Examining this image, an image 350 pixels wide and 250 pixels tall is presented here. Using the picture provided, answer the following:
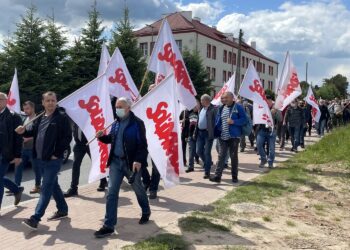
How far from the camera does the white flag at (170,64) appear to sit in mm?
9187

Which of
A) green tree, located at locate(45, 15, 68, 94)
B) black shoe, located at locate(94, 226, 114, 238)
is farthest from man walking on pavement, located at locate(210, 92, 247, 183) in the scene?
green tree, located at locate(45, 15, 68, 94)

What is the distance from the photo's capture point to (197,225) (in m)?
6.36

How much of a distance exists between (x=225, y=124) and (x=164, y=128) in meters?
3.03

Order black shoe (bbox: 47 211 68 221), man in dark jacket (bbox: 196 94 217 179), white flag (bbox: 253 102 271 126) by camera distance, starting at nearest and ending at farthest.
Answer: black shoe (bbox: 47 211 68 221) < man in dark jacket (bbox: 196 94 217 179) < white flag (bbox: 253 102 271 126)

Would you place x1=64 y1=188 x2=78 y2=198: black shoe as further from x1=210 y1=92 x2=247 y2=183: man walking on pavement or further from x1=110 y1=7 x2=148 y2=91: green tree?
x1=110 y1=7 x2=148 y2=91: green tree

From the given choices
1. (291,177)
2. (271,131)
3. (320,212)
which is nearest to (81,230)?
(320,212)

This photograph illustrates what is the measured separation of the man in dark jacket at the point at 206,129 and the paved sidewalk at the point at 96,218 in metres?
0.54

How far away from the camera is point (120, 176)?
6160mm

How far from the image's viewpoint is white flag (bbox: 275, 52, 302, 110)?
13.4 metres

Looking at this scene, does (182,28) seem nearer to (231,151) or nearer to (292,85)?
(292,85)

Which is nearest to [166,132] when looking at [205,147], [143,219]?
[143,219]

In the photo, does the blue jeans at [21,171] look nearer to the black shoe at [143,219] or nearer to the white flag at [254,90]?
the black shoe at [143,219]

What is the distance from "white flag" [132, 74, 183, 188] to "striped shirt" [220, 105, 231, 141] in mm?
2815

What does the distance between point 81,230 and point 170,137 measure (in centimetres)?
182
